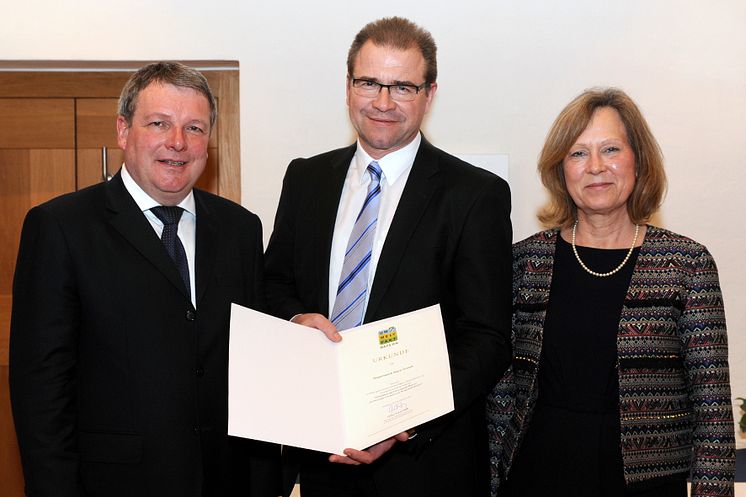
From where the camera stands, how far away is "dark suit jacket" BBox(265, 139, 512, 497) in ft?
7.45

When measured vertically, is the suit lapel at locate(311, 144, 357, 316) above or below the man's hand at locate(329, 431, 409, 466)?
above

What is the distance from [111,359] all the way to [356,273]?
27.8 inches

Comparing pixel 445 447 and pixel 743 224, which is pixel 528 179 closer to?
pixel 743 224

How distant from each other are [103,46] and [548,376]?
2.65 m

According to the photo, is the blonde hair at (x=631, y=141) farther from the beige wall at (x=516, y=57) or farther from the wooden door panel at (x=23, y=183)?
the wooden door panel at (x=23, y=183)

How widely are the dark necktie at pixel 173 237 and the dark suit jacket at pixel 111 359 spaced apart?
0.13 ft

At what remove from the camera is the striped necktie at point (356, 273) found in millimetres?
2307

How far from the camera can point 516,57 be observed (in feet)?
12.4

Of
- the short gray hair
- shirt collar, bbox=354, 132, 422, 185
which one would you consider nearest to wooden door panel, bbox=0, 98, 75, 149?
the short gray hair

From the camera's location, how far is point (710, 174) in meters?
3.81

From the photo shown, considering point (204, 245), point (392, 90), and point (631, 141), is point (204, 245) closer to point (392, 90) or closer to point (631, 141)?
point (392, 90)

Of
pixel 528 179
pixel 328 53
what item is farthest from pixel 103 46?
pixel 528 179

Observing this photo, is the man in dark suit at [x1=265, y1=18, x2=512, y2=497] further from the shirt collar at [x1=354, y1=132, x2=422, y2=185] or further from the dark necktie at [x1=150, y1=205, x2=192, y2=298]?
the dark necktie at [x1=150, y1=205, x2=192, y2=298]

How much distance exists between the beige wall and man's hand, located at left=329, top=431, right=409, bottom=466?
1969mm
